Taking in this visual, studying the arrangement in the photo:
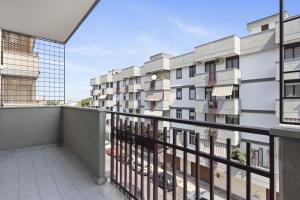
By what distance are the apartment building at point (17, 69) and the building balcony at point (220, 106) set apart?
816 cm

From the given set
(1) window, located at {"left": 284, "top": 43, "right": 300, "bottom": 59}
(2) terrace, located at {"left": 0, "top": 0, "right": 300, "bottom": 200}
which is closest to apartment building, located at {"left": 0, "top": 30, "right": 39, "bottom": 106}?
(2) terrace, located at {"left": 0, "top": 0, "right": 300, "bottom": 200}

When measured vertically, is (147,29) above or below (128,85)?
above

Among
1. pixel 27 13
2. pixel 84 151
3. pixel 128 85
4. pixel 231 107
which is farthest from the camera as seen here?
pixel 128 85

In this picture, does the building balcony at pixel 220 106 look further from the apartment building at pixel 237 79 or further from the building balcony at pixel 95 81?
the building balcony at pixel 95 81

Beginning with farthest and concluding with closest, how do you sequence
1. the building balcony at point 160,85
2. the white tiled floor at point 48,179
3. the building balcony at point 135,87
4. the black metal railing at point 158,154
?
1. the building balcony at point 135,87
2. the building balcony at point 160,85
3. the white tiled floor at point 48,179
4. the black metal railing at point 158,154

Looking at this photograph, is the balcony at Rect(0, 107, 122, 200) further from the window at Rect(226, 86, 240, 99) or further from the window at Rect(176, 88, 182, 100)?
the window at Rect(176, 88, 182, 100)

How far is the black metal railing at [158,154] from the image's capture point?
88 centimetres

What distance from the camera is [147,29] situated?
44.2 feet

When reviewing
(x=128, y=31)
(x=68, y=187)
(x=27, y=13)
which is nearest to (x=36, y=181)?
(x=68, y=187)

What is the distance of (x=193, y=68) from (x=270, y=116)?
4938 millimetres

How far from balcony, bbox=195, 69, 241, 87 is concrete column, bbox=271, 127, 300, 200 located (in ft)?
30.0

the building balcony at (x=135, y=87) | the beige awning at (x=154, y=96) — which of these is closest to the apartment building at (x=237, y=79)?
the beige awning at (x=154, y=96)

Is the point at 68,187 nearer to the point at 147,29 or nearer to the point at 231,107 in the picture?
the point at 231,107

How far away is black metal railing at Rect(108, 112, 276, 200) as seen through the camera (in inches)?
34.7
